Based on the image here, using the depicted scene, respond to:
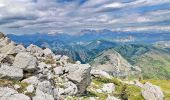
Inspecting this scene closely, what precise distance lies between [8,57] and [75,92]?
1563 cm

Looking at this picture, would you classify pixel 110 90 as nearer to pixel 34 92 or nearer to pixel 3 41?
pixel 3 41

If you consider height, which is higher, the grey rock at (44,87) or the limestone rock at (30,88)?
the limestone rock at (30,88)

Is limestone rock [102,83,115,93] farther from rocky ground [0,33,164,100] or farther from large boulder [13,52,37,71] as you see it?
large boulder [13,52,37,71]

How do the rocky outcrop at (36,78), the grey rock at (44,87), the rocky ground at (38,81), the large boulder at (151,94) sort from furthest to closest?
the large boulder at (151,94) < the grey rock at (44,87) < the rocky ground at (38,81) < the rocky outcrop at (36,78)

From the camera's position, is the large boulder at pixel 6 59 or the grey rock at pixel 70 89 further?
the grey rock at pixel 70 89

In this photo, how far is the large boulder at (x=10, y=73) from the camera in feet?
146

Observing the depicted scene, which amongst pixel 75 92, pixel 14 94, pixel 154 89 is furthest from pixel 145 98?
pixel 14 94

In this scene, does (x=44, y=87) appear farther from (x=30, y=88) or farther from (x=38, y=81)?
(x=30, y=88)

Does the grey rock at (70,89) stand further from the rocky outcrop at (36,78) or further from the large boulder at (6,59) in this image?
the large boulder at (6,59)

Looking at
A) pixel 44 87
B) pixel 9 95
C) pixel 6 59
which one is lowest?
pixel 44 87

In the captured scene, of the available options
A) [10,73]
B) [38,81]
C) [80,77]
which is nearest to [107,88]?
[80,77]

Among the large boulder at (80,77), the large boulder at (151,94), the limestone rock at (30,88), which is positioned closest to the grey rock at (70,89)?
the large boulder at (80,77)

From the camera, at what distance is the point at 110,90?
88.9 metres

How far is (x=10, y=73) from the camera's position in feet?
149
